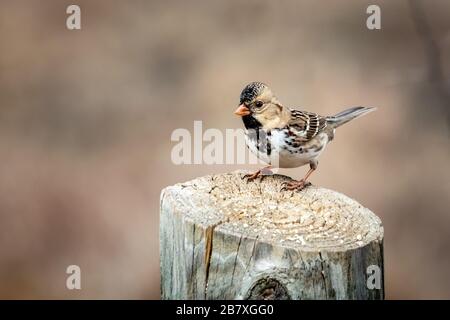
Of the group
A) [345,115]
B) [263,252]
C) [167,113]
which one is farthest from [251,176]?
[167,113]

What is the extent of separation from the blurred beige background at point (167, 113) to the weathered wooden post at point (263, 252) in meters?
2.89

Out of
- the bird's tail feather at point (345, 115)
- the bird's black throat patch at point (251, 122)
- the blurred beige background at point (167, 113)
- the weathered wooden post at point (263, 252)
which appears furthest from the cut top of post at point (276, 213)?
the blurred beige background at point (167, 113)

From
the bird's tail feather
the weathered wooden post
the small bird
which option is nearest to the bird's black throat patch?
the small bird

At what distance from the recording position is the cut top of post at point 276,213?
3178 millimetres

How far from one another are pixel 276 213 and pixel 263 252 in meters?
0.49

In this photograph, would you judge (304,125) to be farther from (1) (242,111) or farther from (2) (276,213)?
(2) (276,213)

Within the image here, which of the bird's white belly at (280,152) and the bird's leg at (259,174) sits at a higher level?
the bird's white belly at (280,152)

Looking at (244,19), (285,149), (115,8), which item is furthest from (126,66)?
(285,149)

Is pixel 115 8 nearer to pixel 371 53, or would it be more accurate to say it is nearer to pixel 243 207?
pixel 371 53

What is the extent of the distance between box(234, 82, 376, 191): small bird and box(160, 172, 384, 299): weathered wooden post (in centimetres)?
74

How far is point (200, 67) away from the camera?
25.0ft

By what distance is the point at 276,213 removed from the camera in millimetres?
3549

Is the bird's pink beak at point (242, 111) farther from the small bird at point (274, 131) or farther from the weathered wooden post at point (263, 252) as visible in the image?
the weathered wooden post at point (263, 252)

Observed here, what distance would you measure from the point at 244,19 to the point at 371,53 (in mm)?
1251
